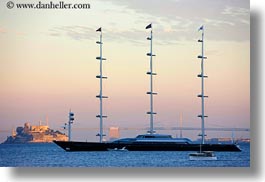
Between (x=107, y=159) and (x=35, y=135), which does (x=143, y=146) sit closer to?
(x=107, y=159)

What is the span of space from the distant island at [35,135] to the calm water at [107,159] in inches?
6.2

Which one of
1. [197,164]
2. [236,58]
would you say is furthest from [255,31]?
[197,164]

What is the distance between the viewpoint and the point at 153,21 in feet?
78.0

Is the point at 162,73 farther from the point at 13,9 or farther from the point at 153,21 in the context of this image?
the point at 13,9

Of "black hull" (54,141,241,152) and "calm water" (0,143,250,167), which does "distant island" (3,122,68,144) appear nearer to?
"calm water" (0,143,250,167)

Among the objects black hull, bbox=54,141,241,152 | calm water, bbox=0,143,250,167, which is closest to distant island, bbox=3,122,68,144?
calm water, bbox=0,143,250,167

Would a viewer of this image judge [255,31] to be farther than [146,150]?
No

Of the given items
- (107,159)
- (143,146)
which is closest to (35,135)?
(107,159)

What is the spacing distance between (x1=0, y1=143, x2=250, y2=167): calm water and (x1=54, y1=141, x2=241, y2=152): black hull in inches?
3.3

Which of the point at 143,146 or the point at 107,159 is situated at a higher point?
the point at 143,146

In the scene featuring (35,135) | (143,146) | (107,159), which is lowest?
(107,159)

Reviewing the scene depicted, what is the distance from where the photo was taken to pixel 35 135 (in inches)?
980

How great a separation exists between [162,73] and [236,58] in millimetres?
1422

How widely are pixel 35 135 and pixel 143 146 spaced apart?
193cm
